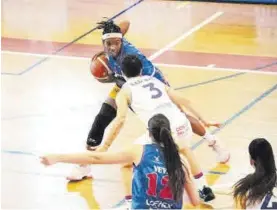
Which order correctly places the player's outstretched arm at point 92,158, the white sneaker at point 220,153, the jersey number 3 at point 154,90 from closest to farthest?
the player's outstretched arm at point 92,158 < the jersey number 3 at point 154,90 < the white sneaker at point 220,153

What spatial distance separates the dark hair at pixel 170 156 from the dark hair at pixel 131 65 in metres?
1.44

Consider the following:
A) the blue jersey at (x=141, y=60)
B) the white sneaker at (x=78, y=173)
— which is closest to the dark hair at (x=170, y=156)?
the blue jersey at (x=141, y=60)

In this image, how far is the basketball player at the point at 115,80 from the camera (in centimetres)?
824

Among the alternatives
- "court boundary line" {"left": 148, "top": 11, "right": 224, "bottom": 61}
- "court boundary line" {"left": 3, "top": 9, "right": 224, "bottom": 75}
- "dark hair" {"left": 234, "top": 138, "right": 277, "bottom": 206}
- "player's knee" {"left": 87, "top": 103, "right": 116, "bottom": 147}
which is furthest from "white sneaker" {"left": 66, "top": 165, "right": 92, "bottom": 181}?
"court boundary line" {"left": 148, "top": 11, "right": 224, "bottom": 61}

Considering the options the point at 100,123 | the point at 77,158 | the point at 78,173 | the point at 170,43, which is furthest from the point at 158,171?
the point at 170,43

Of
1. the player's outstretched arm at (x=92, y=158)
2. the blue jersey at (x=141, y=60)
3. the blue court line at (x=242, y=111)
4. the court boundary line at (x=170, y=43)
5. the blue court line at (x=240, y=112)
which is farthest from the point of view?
the court boundary line at (x=170, y=43)

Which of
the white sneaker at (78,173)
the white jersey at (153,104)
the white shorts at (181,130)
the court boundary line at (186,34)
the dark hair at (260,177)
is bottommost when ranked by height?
the court boundary line at (186,34)

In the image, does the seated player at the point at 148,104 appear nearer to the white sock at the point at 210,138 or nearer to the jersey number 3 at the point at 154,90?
the jersey number 3 at the point at 154,90

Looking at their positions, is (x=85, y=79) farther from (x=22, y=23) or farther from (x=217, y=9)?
(x=217, y=9)

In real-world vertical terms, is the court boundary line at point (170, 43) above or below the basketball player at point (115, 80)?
below

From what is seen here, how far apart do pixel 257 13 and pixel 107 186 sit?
8099 millimetres

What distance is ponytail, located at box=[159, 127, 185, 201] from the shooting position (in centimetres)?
594

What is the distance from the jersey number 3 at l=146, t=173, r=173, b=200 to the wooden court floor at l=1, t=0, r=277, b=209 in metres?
1.76

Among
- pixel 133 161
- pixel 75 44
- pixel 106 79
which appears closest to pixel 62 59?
pixel 75 44
